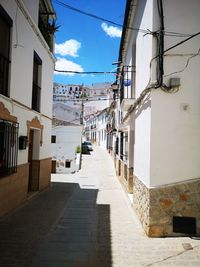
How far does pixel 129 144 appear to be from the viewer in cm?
1017

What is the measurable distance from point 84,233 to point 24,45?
6.10 metres

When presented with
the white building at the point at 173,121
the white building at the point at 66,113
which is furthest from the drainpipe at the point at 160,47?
the white building at the point at 66,113

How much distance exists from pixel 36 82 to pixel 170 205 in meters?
7.29

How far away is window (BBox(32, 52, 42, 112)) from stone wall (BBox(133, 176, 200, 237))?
637cm

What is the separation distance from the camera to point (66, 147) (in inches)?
807

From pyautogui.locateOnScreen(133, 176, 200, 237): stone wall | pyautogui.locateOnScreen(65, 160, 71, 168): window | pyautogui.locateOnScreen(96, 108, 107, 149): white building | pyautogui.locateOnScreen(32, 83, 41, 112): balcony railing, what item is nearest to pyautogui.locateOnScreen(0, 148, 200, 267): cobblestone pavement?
pyautogui.locateOnScreen(133, 176, 200, 237): stone wall

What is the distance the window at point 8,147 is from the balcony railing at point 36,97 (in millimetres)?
2507

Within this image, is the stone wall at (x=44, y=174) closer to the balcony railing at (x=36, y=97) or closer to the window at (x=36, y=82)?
the balcony railing at (x=36, y=97)

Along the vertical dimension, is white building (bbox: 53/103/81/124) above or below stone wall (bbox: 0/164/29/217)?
above

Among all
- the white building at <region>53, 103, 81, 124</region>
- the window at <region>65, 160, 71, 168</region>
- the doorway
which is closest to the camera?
the doorway

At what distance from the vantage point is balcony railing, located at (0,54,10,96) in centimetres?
686

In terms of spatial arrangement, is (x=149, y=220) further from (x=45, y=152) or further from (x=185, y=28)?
(x=45, y=152)

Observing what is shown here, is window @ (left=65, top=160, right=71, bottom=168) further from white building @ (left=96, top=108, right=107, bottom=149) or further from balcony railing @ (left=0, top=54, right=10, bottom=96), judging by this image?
white building @ (left=96, top=108, right=107, bottom=149)

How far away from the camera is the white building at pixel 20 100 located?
698 centimetres
